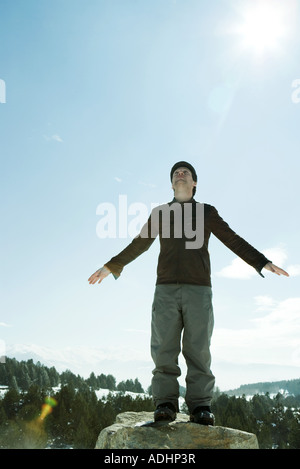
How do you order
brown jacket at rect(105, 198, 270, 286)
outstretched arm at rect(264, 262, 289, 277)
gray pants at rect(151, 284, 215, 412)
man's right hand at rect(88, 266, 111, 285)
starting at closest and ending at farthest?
gray pants at rect(151, 284, 215, 412), brown jacket at rect(105, 198, 270, 286), outstretched arm at rect(264, 262, 289, 277), man's right hand at rect(88, 266, 111, 285)

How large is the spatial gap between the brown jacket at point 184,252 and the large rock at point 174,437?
178cm

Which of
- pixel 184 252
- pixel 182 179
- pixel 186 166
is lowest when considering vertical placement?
pixel 184 252

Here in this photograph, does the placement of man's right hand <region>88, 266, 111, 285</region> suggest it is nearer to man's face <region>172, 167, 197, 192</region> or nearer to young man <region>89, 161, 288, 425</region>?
young man <region>89, 161, 288, 425</region>

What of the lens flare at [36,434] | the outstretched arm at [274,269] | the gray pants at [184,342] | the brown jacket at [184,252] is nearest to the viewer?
the gray pants at [184,342]

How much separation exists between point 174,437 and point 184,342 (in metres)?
1.14

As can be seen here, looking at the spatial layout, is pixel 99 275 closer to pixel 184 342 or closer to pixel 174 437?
pixel 184 342

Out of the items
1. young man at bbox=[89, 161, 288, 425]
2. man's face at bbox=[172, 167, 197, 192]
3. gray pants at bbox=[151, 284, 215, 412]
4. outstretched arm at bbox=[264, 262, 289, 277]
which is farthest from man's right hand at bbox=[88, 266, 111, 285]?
outstretched arm at bbox=[264, 262, 289, 277]

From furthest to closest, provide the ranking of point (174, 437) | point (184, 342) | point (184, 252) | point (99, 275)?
point (99, 275)
point (184, 252)
point (184, 342)
point (174, 437)

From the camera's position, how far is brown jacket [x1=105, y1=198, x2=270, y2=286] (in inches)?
199

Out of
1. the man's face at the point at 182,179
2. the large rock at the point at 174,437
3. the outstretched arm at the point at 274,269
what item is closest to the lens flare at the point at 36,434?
the large rock at the point at 174,437

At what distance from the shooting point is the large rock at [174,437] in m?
4.10

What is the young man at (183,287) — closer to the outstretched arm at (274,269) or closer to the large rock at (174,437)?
the outstretched arm at (274,269)

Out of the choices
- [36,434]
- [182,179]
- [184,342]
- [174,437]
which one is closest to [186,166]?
[182,179]

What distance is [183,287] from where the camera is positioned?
16.3 ft
